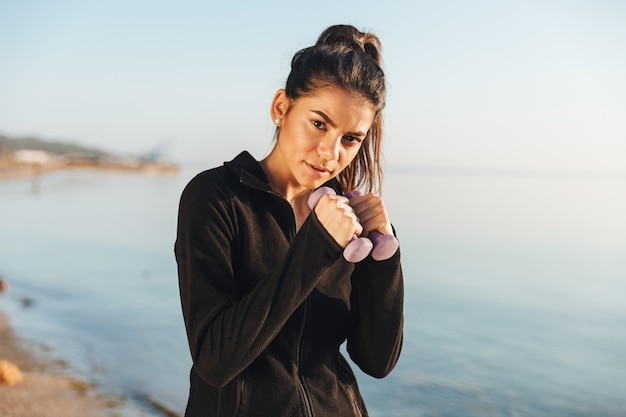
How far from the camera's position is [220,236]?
1534mm

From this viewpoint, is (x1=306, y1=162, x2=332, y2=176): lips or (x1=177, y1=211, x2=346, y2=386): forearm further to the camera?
(x1=306, y1=162, x2=332, y2=176): lips

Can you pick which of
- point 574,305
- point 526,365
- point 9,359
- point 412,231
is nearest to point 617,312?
point 574,305

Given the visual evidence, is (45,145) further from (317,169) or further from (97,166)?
(317,169)

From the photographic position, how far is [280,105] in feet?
5.81

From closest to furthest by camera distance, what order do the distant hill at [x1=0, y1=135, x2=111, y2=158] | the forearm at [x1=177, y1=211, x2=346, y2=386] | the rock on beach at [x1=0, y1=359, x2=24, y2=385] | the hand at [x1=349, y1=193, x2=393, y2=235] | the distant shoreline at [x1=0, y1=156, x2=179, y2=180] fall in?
the forearm at [x1=177, y1=211, x2=346, y2=386] < the hand at [x1=349, y1=193, x2=393, y2=235] < the rock on beach at [x1=0, y1=359, x2=24, y2=385] < the distant shoreline at [x1=0, y1=156, x2=179, y2=180] < the distant hill at [x1=0, y1=135, x2=111, y2=158]

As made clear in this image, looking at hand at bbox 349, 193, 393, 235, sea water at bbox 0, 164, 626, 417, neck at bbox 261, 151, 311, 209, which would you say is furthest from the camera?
sea water at bbox 0, 164, 626, 417

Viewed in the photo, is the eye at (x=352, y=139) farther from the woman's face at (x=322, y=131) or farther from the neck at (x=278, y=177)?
the neck at (x=278, y=177)

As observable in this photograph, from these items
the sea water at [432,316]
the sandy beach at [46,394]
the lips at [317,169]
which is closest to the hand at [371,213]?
the lips at [317,169]

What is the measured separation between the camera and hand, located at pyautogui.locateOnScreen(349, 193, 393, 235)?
1565 millimetres

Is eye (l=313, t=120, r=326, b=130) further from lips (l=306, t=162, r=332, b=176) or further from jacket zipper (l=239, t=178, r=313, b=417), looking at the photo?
jacket zipper (l=239, t=178, r=313, b=417)

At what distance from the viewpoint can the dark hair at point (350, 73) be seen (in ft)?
5.43

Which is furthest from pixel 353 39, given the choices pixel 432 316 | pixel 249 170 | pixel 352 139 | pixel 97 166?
pixel 97 166

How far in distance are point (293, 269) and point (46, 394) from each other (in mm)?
4327

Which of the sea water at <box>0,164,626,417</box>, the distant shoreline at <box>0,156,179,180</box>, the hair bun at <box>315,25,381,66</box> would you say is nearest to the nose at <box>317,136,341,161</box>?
the hair bun at <box>315,25,381,66</box>
